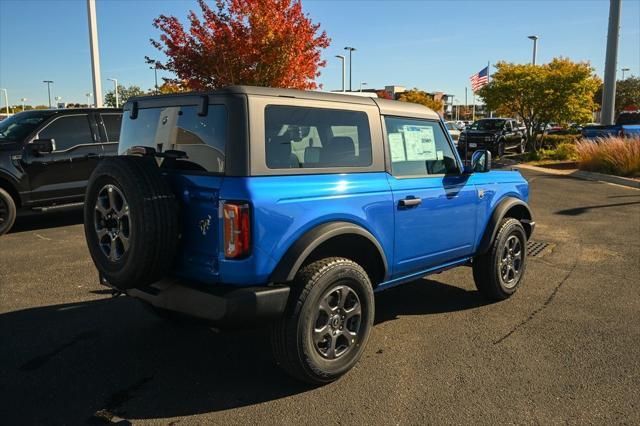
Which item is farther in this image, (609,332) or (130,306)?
(130,306)

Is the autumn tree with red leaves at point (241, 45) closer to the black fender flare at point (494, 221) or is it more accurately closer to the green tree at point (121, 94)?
the black fender flare at point (494, 221)

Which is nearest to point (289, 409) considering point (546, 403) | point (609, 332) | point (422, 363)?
point (422, 363)

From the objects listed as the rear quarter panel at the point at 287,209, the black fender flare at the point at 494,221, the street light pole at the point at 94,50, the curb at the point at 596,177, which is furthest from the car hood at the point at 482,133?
the rear quarter panel at the point at 287,209

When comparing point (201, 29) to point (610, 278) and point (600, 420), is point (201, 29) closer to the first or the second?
point (610, 278)

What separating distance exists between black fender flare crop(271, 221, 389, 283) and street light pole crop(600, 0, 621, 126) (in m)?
19.9

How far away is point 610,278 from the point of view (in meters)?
5.62

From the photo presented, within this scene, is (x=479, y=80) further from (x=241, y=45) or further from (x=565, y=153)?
(x=241, y=45)

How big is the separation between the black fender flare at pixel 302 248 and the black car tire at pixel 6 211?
638 cm

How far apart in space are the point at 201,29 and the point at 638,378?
1304 centimetres

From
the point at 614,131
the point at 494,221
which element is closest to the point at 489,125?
the point at 614,131

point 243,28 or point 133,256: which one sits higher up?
point 243,28

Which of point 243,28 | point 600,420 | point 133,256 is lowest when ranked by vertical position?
point 600,420

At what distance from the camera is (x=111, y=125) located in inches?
339

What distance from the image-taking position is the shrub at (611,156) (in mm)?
14047
